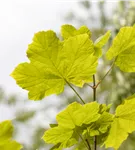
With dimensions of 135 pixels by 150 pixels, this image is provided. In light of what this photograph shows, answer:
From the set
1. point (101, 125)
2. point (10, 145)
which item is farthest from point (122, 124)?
point (10, 145)

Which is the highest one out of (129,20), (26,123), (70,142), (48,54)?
(48,54)

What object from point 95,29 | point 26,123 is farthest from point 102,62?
point 26,123

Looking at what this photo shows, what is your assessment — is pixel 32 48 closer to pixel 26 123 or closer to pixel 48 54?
pixel 48 54

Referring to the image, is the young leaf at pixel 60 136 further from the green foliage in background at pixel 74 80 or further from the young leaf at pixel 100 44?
the young leaf at pixel 100 44

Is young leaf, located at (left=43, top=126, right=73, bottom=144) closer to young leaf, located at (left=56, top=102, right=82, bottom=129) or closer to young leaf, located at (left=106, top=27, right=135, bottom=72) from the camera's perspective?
young leaf, located at (left=56, top=102, right=82, bottom=129)

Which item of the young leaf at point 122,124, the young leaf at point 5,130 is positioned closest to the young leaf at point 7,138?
the young leaf at point 5,130

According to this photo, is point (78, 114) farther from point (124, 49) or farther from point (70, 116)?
point (124, 49)

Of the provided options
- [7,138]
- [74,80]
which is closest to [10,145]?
[7,138]
